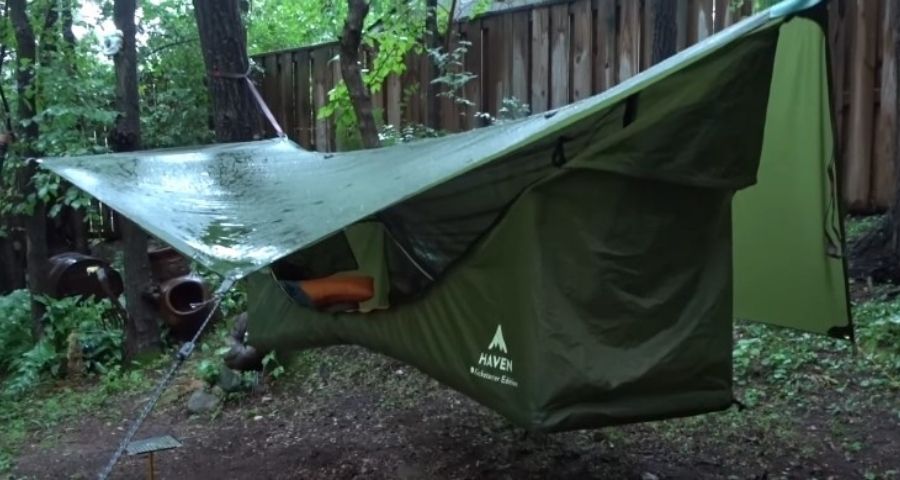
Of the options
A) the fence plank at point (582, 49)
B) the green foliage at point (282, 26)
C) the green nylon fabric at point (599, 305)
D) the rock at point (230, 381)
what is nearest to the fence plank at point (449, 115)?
the fence plank at point (582, 49)

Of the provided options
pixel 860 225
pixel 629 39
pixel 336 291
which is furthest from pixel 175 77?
pixel 860 225

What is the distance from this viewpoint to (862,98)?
539 centimetres

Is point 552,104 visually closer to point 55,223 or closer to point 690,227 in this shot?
point 690,227

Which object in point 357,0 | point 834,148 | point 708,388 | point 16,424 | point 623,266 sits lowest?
point 16,424

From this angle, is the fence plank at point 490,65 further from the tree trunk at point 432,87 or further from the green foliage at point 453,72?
the tree trunk at point 432,87

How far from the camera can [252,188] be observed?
413cm

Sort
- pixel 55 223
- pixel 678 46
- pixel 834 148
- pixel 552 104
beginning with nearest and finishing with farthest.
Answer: pixel 834 148, pixel 678 46, pixel 552 104, pixel 55 223

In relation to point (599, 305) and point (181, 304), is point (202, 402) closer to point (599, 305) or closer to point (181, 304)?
point (181, 304)

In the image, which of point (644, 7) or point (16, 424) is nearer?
point (16, 424)

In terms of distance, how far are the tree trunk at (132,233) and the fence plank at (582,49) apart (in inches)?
127

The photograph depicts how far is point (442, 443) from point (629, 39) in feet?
11.3

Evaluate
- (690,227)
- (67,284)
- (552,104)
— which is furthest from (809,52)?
(67,284)

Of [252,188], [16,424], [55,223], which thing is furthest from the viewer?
[55,223]

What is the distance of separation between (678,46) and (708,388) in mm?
3806
